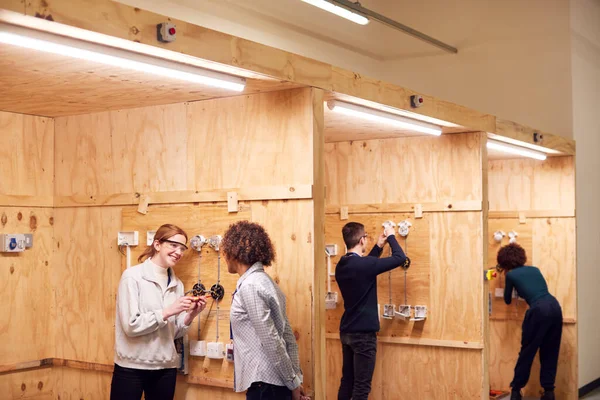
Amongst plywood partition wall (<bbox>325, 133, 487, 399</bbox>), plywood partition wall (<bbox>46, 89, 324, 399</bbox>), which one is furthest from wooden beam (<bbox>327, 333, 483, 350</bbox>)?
plywood partition wall (<bbox>46, 89, 324, 399</bbox>)

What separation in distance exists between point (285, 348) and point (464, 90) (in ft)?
21.0

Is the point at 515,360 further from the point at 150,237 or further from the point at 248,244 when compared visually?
the point at 248,244

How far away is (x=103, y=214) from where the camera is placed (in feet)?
16.2

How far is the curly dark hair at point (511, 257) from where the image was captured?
25.0 feet

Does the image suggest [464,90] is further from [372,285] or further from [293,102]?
[293,102]

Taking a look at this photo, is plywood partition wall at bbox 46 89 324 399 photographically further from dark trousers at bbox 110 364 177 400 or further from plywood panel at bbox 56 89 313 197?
dark trousers at bbox 110 364 177 400

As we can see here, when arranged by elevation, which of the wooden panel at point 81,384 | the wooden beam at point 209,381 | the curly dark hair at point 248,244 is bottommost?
the wooden panel at point 81,384

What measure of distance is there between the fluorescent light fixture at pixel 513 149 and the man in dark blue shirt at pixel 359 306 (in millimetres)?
1652

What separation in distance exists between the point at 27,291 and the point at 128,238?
2.67 ft

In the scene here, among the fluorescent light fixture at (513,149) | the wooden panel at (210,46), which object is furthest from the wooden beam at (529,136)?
the wooden panel at (210,46)

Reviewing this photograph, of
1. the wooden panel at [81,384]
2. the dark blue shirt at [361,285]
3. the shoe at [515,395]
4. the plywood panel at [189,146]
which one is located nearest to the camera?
the plywood panel at [189,146]

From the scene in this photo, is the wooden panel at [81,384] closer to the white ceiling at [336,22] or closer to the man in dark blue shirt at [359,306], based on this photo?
the man in dark blue shirt at [359,306]

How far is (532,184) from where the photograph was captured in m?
8.09

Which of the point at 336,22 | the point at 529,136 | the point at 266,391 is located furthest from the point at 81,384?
the point at 336,22
